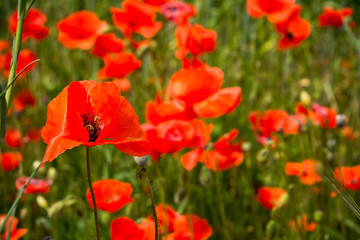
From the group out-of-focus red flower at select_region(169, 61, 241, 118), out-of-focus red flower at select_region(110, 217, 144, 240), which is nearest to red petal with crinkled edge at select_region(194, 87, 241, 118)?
out-of-focus red flower at select_region(169, 61, 241, 118)

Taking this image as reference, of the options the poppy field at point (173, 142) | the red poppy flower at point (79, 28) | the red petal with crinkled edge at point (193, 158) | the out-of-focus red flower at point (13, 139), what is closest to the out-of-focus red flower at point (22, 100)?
the poppy field at point (173, 142)

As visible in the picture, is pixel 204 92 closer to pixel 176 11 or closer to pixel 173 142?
pixel 173 142

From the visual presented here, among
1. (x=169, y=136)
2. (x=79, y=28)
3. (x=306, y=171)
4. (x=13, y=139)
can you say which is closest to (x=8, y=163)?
(x=13, y=139)

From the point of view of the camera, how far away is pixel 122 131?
75cm

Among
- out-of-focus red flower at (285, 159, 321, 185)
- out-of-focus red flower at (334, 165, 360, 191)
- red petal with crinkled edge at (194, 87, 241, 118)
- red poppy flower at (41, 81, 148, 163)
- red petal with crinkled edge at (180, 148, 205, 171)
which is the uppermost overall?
red poppy flower at (41, 81, 148, 163)

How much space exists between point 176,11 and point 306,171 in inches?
35.7

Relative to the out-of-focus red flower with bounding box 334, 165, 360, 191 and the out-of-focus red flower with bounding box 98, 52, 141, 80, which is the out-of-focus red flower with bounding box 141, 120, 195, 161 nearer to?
the out-of-focus red flower with bounding box 334, 165, 360, 191

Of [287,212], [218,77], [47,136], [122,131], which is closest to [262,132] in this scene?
[287,212]

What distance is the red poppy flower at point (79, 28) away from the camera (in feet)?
6.38

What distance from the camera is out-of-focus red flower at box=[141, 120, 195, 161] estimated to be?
110 centimetres

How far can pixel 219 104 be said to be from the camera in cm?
117

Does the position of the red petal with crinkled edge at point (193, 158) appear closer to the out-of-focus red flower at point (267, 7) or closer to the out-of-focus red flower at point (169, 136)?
the out-of-focus red flower at point (169, 136)

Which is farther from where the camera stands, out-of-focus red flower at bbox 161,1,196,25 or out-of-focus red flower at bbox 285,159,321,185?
out-of-focus red flower at bbox 161,1,196,25

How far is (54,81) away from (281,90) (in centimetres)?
161
